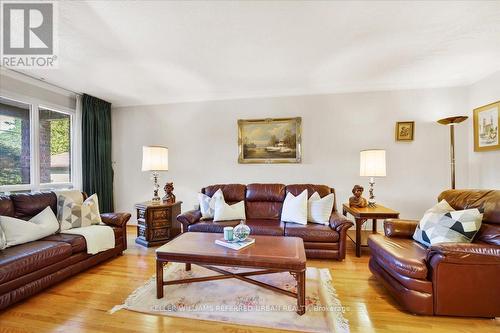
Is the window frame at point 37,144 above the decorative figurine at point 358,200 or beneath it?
above

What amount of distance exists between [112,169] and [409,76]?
5.46 m

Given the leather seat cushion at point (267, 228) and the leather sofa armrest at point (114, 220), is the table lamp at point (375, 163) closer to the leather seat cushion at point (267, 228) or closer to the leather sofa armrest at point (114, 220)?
the leather seat cushion at point (267, 228)

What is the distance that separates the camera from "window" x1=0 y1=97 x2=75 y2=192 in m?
3.10

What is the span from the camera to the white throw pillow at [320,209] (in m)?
3.05

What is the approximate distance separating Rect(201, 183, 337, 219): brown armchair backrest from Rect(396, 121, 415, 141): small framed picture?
1.53 meters

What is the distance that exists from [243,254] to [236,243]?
0.76 feet

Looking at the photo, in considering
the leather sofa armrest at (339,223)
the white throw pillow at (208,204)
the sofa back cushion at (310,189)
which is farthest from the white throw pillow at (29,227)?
the leather sofa armrest at (339,223)

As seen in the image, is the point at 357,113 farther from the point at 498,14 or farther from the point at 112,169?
the point at 112,169

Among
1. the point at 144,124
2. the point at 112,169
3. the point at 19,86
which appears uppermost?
the point at 19,86

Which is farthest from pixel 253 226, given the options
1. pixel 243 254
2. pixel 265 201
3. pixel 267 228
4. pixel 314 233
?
pixel 243 254

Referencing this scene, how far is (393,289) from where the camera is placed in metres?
1.94

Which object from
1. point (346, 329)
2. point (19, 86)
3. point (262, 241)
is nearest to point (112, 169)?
point (19, 86)

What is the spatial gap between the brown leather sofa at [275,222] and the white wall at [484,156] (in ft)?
7.29

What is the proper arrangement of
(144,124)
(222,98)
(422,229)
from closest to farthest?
1. (422,229)
2. (222,98)
3. (144,124)
